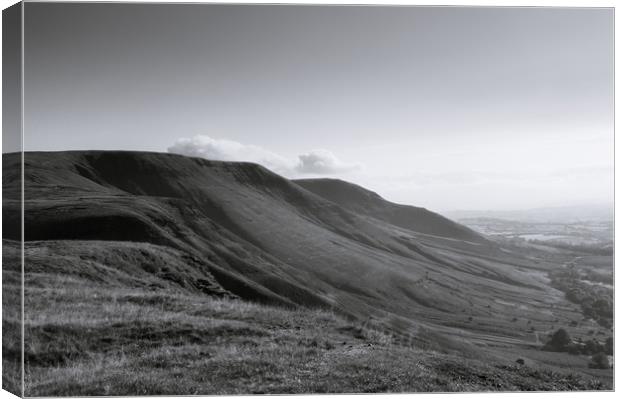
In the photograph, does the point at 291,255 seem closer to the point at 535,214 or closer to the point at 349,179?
the point at 349,179

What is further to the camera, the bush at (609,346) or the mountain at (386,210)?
the mountain at (386,210)

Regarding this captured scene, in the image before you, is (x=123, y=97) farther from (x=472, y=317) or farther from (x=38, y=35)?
(x=472, y=317)

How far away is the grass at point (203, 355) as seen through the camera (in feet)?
46.4

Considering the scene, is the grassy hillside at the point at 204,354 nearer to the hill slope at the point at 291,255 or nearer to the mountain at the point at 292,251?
the hill slope at the point at 291,255

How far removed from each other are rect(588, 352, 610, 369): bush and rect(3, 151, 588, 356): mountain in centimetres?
188

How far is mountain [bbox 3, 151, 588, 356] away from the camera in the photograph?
19094 mm

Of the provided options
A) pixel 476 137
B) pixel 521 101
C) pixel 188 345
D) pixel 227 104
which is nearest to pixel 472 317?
pixel 476 137

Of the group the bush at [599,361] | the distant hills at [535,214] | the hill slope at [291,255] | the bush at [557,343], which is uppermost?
the distant hills at [535,214]

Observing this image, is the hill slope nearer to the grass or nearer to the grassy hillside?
the grassy hillside

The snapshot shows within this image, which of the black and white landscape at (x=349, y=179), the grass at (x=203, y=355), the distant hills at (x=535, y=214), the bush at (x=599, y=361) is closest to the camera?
the grass at (x=203, y=355)

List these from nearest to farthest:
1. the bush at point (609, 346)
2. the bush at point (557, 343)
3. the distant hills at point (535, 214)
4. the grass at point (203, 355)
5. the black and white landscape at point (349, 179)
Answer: the grass at point (203, 355) → the black and white landscape at point (349, 179) → the bush at point (609, 346) → the bush at point (557, 343) → the distant hills at point (535, 214)

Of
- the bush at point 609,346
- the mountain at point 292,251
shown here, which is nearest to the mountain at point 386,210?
the mountain at point 292,251

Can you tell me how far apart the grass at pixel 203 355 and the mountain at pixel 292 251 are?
1916mm

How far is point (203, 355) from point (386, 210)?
8789 millimetres
